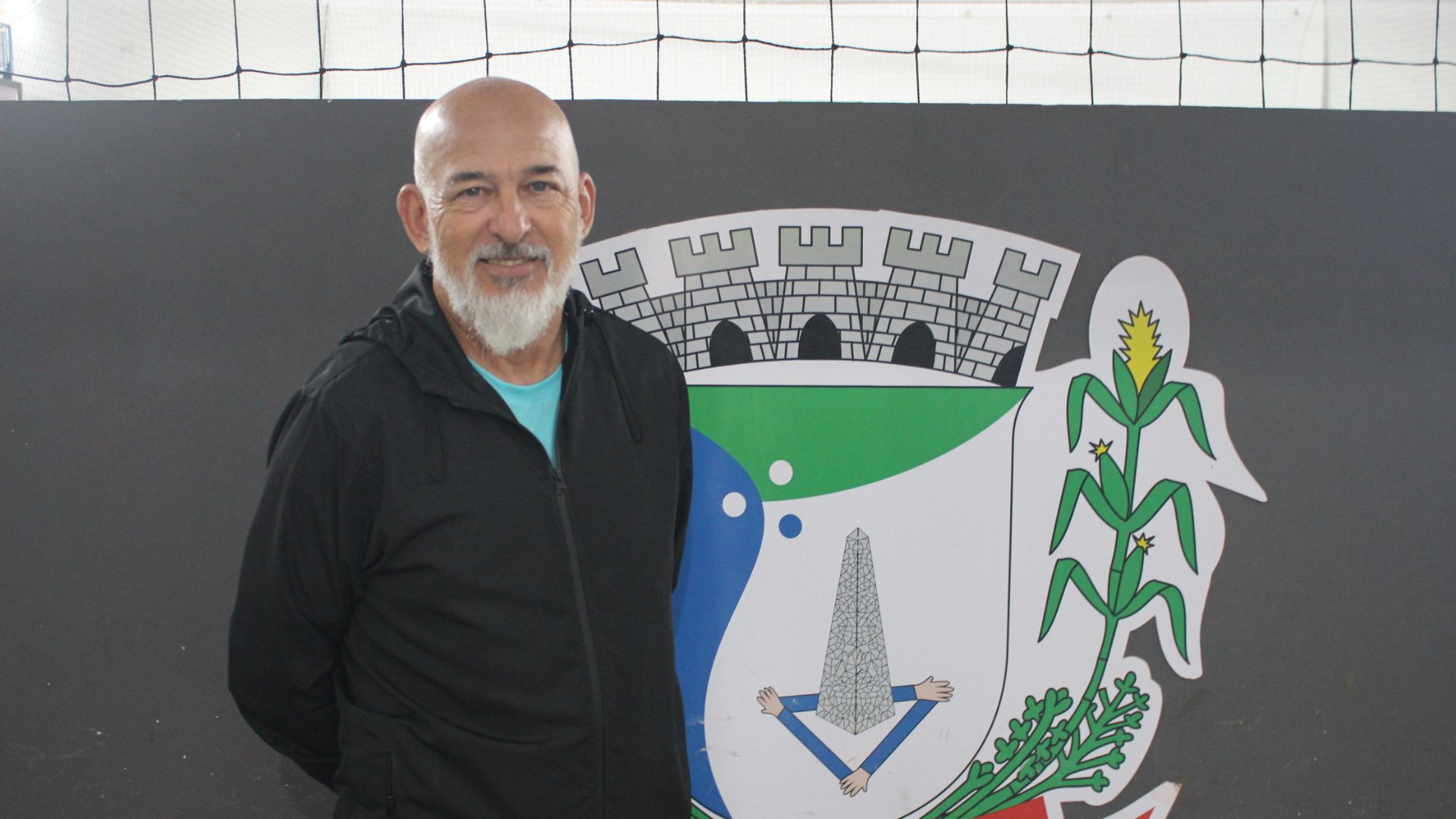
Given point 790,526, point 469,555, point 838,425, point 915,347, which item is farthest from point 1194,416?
point 469,555

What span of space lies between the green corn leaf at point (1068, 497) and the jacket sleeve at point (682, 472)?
63cm

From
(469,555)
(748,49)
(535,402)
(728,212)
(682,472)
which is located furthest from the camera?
(748,49)

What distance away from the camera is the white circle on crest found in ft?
5.54

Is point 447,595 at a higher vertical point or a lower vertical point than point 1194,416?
lower

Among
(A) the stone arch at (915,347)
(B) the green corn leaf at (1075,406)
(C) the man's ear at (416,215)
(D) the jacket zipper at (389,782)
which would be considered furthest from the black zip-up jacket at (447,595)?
(B) the green corn leaf at (1075,406)

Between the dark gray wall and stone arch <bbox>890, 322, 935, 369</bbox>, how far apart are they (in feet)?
0.65

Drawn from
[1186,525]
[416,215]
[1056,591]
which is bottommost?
[1056,591]

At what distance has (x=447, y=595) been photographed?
3.93 feet

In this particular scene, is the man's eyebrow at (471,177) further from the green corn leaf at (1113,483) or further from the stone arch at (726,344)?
the green corn leaf at (1113,483)

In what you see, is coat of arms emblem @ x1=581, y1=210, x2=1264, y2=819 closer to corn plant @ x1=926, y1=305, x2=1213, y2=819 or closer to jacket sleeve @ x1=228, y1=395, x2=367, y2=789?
corn plant @ x1=926, y1=305, x2=1213, y2=819

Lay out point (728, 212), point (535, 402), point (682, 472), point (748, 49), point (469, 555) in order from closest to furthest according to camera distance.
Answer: point (469, 555) < point (535, 402) < point (682, 472) < point (728, 212) < point (748, 49)

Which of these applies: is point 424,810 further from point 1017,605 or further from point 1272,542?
point 1272,542

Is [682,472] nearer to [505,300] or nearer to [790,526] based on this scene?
[790,526]

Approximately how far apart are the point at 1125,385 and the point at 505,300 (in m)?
1.06
